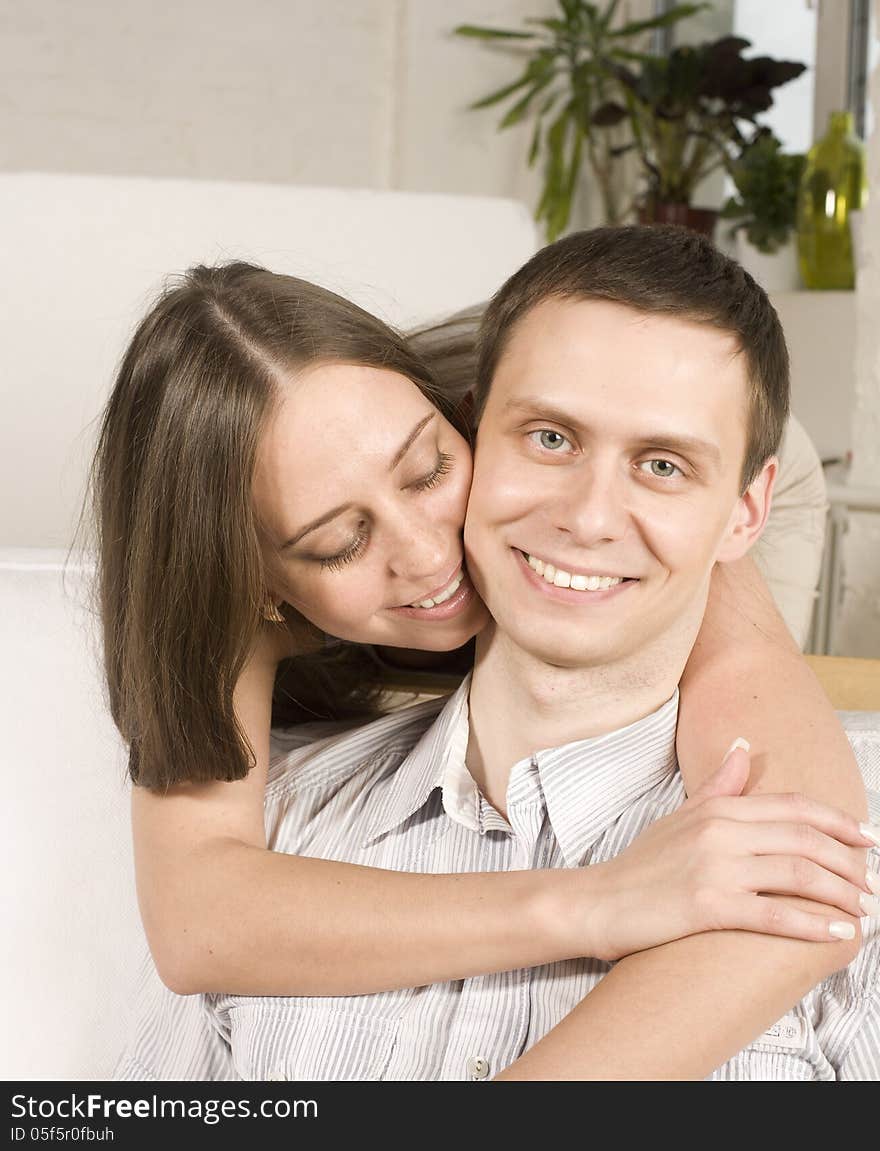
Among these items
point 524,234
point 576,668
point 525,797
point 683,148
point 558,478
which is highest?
point 683,148

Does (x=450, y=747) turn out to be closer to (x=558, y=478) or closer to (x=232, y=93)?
(x=558, y=478)

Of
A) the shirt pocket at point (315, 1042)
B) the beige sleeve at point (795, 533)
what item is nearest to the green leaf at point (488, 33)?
the beige sleeve at point (795, 533)

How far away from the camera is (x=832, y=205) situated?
387cm

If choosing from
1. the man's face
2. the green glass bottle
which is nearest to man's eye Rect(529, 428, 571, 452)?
the man's face

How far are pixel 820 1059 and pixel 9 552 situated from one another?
3.22 feet

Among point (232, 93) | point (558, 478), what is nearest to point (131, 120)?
point (232, 93)

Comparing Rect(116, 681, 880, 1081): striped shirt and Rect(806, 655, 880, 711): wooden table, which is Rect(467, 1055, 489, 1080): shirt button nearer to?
Rect(116, 681, 880, 1081): striped shirt

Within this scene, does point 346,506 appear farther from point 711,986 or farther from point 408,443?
point 711,986

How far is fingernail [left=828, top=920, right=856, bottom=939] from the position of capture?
1.07 m

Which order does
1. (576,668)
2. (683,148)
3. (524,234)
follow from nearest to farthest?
(576,668), (524,234), (683,148)

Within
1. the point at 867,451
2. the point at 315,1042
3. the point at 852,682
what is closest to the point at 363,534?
the point at 315,1042

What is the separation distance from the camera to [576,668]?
1.29m

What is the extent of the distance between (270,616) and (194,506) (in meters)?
0.19

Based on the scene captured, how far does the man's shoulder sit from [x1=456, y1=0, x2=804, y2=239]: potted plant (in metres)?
3.50
